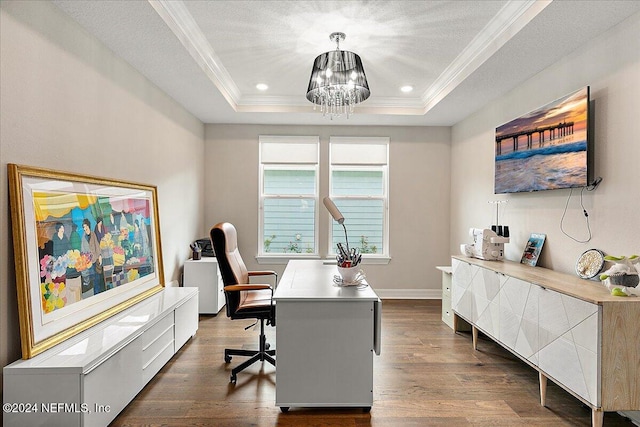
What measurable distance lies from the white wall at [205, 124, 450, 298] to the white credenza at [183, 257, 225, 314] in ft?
3.39

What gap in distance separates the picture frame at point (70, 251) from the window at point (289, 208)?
2349 millimetres

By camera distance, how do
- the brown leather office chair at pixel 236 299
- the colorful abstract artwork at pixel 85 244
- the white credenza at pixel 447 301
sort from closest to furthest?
1. the colorful abstract artwork at pixel 85 244
2. the brown leather office chair at pixel 236 299
3. the white credenza at pixel 447 301

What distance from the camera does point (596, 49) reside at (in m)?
2.66

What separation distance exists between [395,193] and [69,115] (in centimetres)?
413

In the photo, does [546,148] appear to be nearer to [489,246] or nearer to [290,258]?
[489,246]

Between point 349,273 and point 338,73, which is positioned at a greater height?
point 338,73

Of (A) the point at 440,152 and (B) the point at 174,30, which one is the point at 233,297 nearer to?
(B) the point at 174,30

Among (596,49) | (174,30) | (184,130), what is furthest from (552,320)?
(184,130)

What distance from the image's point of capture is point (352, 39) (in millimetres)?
3127

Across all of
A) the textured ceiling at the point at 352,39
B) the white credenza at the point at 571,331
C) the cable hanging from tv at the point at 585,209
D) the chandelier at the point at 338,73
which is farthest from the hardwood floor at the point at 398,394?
the textured ceiling at the point at 352,39

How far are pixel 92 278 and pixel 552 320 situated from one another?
3.00 m

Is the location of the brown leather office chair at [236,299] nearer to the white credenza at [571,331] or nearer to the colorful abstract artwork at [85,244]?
the colorful abstract artwork at [85,244]

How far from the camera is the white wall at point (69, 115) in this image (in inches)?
78.4

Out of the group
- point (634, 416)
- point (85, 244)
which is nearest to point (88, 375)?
point (85, 244)
